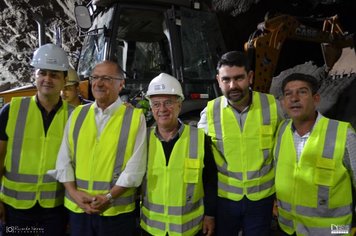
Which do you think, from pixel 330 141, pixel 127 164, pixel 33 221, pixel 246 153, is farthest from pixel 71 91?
pixel 330 141

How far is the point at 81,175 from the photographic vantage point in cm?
214

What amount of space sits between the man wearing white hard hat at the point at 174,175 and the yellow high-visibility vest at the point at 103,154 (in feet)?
0.46

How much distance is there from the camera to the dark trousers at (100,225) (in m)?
2.11

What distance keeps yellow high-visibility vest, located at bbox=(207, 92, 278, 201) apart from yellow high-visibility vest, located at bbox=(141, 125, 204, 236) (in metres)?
0.23

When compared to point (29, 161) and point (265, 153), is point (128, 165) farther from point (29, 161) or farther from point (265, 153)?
point (265, 153)

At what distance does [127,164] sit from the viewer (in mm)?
2117

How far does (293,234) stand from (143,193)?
96 centimetres

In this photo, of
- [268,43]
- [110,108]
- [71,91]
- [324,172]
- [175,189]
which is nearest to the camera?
[324,172]

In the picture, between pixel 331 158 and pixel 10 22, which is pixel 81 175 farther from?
pixel 10 22

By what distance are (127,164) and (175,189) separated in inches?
12.8

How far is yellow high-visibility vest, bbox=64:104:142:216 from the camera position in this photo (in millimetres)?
2115

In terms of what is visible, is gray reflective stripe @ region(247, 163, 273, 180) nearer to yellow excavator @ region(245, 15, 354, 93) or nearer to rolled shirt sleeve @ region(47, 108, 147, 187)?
rolled shirt sleeve @ region(47, 108, 147, 187)

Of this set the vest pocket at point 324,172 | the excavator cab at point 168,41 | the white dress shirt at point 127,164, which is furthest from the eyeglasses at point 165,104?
the excavator cab at point 168,41

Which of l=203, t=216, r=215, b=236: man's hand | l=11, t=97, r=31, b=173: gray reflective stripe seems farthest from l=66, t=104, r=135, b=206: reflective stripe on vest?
l=203, t=216, r=215, b=236: man's hand
